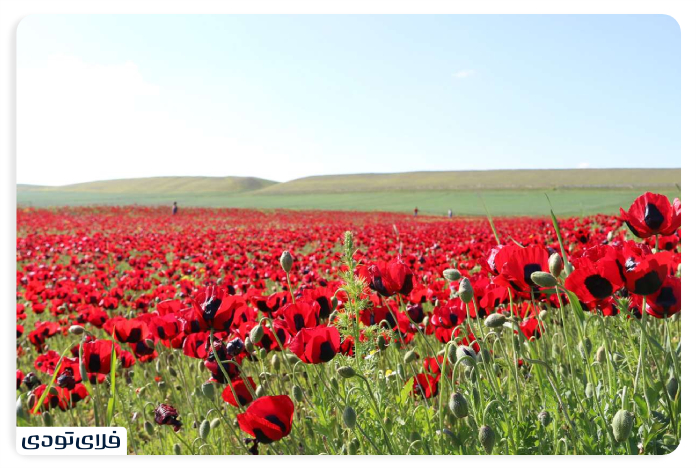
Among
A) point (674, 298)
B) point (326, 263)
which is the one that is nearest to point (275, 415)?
point (674, 298)

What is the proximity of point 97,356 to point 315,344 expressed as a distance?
971mm

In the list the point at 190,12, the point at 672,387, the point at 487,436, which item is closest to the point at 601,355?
the point at 672,387

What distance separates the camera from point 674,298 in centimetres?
140

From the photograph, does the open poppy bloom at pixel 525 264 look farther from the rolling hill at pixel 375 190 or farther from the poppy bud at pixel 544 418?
the rolling hill at pixel 375 190

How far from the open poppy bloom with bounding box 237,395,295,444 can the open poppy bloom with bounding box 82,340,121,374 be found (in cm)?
85

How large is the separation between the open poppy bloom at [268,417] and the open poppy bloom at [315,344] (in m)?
0.12

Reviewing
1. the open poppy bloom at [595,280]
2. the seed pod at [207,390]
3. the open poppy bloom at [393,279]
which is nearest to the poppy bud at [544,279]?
the open poppy bloom at [595,280]

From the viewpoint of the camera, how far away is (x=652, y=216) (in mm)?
1576

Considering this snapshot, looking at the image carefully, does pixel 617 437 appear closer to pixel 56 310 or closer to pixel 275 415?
pixel 275 415

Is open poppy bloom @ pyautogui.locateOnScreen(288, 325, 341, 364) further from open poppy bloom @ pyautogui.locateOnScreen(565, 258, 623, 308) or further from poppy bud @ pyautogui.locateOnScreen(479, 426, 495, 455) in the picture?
open poppy bloom @ pyautogui.locateOnScreen(565, 258, 623, 308)

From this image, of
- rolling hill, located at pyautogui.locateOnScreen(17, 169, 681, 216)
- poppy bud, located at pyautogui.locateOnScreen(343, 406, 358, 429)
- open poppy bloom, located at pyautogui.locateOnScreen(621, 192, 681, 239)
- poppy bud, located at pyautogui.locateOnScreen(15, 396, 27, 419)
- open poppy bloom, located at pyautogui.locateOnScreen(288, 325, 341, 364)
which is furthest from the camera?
rolling hill, located at pyautogui.locateOnScreen(17, 169, 681, 216)

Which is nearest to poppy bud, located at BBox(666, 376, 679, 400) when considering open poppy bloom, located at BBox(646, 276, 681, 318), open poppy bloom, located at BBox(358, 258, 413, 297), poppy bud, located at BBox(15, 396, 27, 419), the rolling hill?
open poppy bloom, located at BBox(646, 276, 681, 318)

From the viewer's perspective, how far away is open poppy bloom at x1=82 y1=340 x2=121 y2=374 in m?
1.87

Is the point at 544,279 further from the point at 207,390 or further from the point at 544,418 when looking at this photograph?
the point at 207,390
